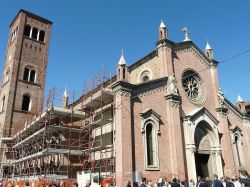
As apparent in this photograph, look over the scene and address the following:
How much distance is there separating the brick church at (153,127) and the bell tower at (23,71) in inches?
54.2

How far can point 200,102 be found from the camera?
23609 millimetres

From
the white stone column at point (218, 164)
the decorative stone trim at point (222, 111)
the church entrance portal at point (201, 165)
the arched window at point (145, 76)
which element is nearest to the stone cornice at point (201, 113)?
the decorative stone trim at point (222, 111)

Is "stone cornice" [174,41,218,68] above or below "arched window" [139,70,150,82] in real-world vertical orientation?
above

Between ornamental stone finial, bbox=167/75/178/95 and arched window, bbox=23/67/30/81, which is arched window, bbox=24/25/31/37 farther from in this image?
ornamental stone finial, bbox=167/75/178/95

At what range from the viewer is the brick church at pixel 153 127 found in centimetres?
1817

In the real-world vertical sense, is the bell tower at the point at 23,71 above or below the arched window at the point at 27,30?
below

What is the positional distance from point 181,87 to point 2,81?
983 inches

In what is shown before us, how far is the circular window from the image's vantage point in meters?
23.1

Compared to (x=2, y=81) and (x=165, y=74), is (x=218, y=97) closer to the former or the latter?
(x=165, y=74)

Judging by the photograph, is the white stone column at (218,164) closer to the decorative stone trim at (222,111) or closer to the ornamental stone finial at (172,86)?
the decorative stone trim at (222,111)

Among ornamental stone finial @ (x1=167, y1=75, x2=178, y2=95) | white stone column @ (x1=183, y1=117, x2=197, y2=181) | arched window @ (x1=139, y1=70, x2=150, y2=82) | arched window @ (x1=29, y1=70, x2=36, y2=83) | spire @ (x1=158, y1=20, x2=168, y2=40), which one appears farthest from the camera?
arched window @ (x1=29, y1=70, x2=36, y2=83)

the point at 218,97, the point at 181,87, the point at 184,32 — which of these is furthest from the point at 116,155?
the point at 184,32

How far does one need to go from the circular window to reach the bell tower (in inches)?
672

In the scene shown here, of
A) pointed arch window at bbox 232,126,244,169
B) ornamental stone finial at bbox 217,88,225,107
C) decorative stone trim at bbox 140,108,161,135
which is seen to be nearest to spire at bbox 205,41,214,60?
ornamental stone finial at bbox 217,88,225,107
